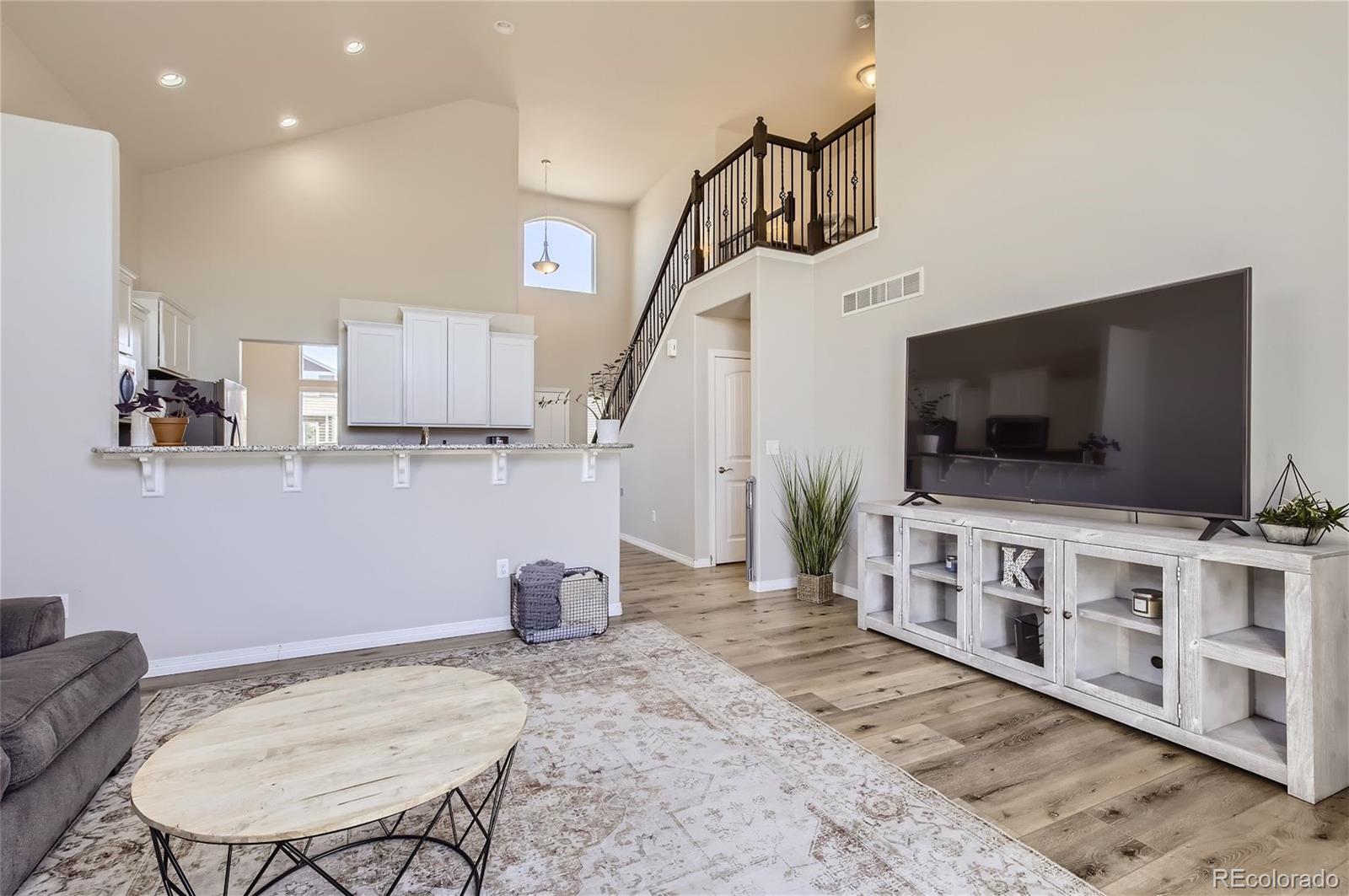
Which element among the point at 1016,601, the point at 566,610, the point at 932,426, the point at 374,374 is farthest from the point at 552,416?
the point at 1016,601

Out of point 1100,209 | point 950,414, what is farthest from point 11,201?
point 1100,209

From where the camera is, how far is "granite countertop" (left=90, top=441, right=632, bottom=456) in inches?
119

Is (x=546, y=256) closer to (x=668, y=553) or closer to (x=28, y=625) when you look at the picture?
(x=668, y=553)

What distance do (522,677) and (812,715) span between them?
1.41 metres

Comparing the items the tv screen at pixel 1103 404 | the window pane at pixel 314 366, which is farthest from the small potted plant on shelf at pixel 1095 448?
the window pane at pixel 314 366

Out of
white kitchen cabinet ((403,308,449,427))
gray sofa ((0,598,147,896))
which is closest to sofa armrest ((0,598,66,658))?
gray sofa ((0,598,147,896))

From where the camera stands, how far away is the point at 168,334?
17.4 feet

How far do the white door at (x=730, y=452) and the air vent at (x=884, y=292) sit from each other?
1.45m

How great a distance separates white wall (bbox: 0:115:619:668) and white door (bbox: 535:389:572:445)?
206 inches

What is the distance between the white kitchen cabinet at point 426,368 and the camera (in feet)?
19.8

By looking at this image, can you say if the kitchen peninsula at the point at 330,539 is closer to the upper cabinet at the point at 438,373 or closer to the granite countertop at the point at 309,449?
the granite countertop at the point at 309,449

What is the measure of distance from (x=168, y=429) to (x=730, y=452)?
4161 millimetres

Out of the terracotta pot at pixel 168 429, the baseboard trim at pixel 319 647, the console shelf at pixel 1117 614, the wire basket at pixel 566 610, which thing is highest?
the terracotta pot at pixel 168 429

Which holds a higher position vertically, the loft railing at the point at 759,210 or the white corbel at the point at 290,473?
the loft railing at the point at 759,210
